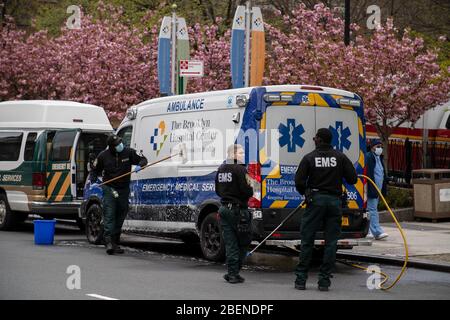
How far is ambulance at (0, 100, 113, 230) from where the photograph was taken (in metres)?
20.5

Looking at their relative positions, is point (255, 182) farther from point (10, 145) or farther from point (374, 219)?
point (10, 145)

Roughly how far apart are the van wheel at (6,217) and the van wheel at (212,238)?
6960 mm

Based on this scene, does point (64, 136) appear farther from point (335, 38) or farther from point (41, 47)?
point (41, 47)

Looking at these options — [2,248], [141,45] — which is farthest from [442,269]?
[141,45]

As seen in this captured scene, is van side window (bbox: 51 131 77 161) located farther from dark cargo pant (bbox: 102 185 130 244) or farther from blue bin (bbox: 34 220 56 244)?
dark cargo pant (bbox: 102 185 130 244)

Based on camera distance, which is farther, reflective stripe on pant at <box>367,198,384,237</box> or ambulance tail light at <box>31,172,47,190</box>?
ambulance tail light at <box>31,172,47,190</box>

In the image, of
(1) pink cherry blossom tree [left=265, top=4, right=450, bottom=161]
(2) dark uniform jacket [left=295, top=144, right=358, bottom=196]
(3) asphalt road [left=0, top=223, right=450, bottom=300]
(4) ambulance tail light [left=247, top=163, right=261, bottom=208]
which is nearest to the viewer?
(3) asphalt road [left=0, top=223, right=450, bottom=300]

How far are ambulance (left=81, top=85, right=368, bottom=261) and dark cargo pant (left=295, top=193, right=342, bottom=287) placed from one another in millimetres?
1162

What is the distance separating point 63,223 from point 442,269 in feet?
39.3

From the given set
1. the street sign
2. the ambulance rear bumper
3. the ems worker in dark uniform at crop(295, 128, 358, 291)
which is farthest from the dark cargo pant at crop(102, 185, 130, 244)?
the street sign

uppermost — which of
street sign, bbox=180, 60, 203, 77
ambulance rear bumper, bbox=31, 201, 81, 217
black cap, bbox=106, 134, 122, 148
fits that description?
street sign, bbox=180, 60, 203, 77

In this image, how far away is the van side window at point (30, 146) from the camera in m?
20.8

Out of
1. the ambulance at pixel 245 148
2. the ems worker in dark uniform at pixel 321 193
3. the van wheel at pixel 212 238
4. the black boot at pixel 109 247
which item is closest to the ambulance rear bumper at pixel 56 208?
the ambulance at pixel 245 148

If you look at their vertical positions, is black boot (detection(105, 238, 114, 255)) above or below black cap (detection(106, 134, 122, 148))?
below
